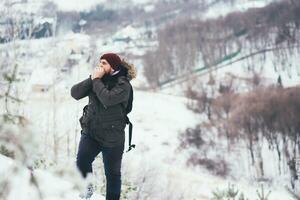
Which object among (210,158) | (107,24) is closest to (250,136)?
(210,158)

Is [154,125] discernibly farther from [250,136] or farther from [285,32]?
[285,32]

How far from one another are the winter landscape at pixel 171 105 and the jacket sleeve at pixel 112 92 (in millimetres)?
527

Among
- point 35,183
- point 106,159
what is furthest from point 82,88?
point 35,183

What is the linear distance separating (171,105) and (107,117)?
49980 millimetres

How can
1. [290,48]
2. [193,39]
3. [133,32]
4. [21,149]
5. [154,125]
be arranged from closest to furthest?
[21,149] < [154,125] < [290,48] < [193,39] < [133,32]

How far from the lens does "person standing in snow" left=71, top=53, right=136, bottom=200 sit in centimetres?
351

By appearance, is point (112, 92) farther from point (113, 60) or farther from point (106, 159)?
point (106, 159)

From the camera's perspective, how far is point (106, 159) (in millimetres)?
3582

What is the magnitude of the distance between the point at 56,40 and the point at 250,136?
17085 mm

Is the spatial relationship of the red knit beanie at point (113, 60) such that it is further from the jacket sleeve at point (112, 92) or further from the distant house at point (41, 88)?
the distant house at point (41, 88)

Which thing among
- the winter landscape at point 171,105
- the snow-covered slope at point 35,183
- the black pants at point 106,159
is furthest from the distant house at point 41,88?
the snow-covered slope at point 35,183

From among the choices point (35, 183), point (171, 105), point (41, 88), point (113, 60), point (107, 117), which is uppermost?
point (171, 105)

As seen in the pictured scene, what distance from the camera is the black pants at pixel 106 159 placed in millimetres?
3541

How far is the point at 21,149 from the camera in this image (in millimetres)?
1470
